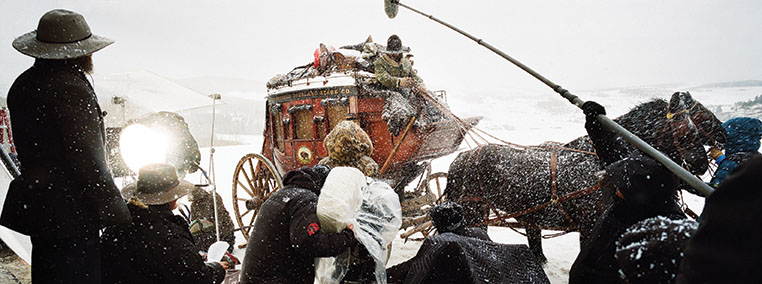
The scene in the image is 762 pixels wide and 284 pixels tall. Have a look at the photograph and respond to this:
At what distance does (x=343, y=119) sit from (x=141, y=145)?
2.34m

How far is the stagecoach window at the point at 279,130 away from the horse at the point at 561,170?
293 centimetres

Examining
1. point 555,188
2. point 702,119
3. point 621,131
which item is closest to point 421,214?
point 555,188

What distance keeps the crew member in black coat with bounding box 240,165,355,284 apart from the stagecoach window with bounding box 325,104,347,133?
114 inches

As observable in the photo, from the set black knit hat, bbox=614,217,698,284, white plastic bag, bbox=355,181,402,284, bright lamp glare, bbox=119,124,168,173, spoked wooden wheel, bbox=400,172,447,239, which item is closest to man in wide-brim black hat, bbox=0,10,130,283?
white plastic bag, bbox=355,181,402,284

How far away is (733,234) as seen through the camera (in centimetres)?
57

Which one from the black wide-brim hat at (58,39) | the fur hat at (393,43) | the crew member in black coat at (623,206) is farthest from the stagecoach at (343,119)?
the black wide-brim hat at (58,39)

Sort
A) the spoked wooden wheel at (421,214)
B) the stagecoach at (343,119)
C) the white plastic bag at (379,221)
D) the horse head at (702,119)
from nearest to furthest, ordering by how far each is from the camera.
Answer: the white plastic bag at (379,221) < the horse head at (702,119) < the spoked wooden wheel at (421,214) < the stagecoach at (343,119)

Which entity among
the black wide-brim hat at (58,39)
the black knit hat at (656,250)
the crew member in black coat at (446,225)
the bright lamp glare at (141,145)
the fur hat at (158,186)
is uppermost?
the black wide-brim hat at (58,39)

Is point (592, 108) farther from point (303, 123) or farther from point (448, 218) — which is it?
point (303, 123)

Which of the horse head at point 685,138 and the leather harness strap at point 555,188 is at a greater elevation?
the horse head at point 685,138

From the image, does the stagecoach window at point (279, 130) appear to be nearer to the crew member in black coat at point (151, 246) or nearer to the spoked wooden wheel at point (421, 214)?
the spoked wooden wheel at point (421, 214)

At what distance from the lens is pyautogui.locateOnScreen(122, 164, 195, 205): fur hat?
1628 mm

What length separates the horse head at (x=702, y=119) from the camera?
2.76 m

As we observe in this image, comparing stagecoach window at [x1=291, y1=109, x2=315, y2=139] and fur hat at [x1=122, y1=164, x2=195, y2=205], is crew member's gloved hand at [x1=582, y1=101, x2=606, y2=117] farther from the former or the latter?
stagecoach window at [x1=291, y1=109, x2=315, y2=139]
